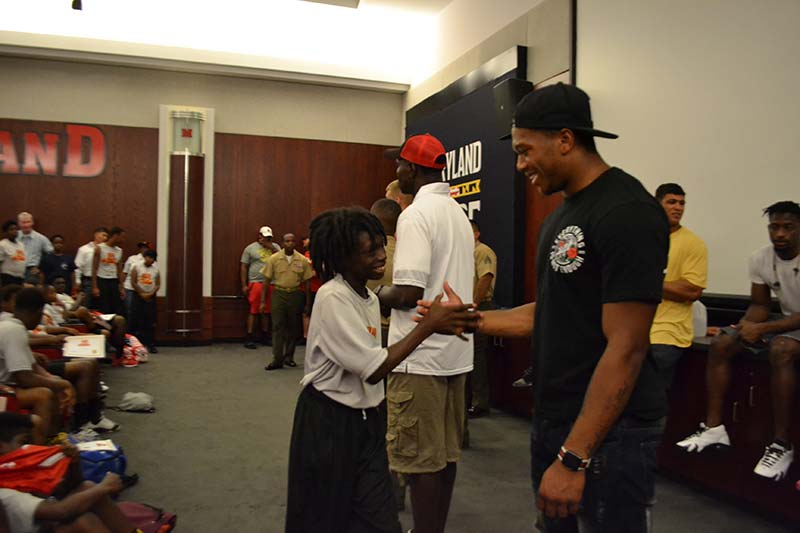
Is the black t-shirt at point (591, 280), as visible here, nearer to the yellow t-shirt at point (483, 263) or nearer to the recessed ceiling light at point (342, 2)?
the yellow t-shirt at point (483, 263)

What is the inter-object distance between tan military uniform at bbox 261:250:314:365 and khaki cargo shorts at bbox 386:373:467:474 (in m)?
5.46

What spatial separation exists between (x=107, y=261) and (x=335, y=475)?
7.95 meters

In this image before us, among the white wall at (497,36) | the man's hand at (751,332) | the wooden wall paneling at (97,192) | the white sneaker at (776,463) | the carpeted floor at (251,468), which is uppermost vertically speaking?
the white wall at (497,36)

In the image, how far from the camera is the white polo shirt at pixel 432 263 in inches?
96.2

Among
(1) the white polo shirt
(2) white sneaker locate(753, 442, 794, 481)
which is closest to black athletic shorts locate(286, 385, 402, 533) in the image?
(1) the white polo shirt

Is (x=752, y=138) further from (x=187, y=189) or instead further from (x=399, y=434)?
(x=187, y=189)

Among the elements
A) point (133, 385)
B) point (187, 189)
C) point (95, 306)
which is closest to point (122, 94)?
point (187, 189)

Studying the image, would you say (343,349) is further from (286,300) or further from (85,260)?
(85,260)

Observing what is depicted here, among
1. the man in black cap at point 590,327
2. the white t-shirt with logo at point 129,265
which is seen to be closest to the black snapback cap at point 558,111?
the man in black cap at point 590,327

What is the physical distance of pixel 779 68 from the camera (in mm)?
3715

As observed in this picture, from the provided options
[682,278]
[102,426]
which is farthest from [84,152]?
[682,278]

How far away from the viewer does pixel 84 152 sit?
31.3 feet

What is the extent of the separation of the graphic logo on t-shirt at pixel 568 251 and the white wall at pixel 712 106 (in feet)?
8.95

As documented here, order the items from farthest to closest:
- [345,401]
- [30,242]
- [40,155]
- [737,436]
→ 1. [40,155]
2. [30,242]
3. [737,436]
4. [345,401]
